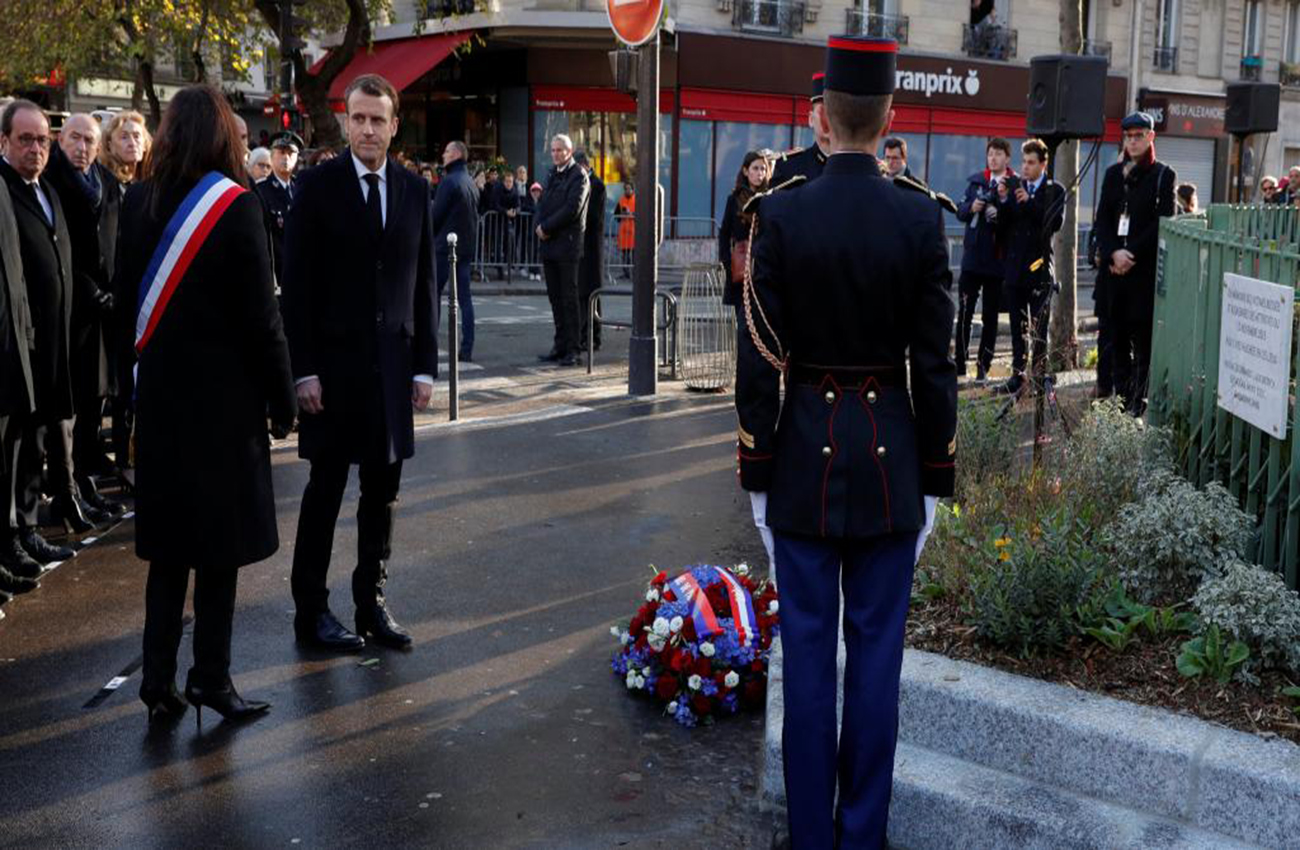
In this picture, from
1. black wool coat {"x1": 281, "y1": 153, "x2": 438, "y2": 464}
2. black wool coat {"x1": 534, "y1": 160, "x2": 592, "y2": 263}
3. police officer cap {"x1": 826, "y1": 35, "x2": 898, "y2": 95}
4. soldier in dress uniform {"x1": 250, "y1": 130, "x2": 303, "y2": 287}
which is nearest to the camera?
police officer cap {"x1": 826, "y1": 35, "x2": 898, "y2": 95}

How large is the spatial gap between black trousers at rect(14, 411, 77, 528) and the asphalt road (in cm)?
36

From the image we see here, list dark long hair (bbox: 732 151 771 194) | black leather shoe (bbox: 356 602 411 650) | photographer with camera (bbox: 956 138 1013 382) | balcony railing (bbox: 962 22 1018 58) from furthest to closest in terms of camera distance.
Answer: balcony railing (bbox: 962 22 1018 58) → photographer with camera (bbox: 956 138 1013 382) → dark long hair (bbox: 732 151 771 194) → black leather shoe (bbox: 356 602 411 650)

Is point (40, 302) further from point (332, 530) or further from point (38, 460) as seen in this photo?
point (332, 530)

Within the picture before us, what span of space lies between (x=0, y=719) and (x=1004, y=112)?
108ft

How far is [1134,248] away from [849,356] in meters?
7.72

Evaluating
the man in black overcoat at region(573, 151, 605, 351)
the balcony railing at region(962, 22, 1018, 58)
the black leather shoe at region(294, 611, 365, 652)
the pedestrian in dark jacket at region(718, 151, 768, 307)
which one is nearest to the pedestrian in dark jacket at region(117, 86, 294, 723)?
the black leather shoe at region(294, 611, 365, 652)

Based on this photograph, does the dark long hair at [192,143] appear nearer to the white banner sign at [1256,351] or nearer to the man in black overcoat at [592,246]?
the white banner sign at [1256,351]

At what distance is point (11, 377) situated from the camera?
648 centimetres

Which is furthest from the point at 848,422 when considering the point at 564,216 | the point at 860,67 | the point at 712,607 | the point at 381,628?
the point at 564,216

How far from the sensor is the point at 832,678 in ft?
13.3

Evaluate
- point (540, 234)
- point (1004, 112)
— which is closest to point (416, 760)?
point (540, 234)

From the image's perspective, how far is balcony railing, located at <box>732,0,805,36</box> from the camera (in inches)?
1208

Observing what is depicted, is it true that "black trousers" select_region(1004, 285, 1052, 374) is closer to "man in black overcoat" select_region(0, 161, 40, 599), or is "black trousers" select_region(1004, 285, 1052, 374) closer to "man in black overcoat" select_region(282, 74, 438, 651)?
"man in black overcoat" select_region(282, 74, 438, 651)

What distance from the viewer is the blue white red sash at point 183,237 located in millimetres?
4926
